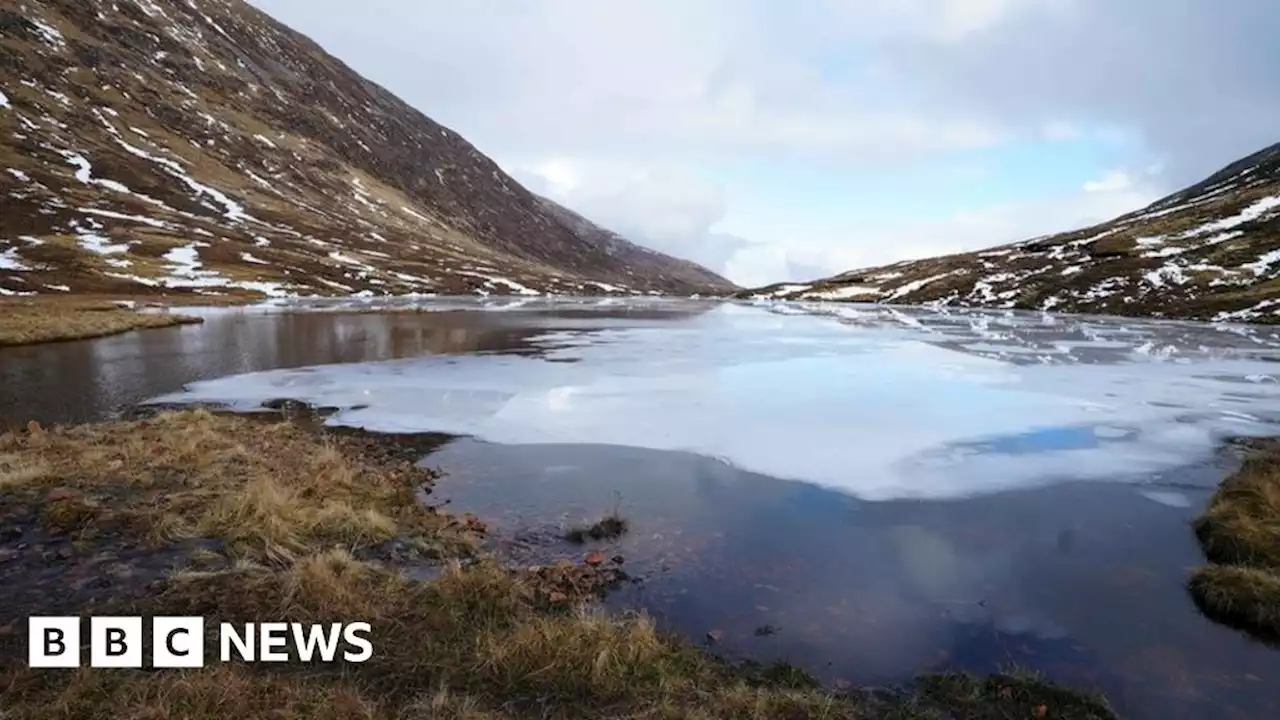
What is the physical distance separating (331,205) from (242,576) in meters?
196

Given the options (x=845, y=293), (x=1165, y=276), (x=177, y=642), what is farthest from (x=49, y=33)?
(x=1165, y=276)

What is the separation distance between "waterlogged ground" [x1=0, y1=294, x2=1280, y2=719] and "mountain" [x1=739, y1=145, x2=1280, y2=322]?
49.3 meters

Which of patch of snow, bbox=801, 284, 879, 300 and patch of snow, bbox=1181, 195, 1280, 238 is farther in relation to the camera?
patch of snow, bbox=801, 284, 879, 300

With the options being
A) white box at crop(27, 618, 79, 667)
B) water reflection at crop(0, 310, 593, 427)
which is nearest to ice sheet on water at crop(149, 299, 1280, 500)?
water reflection at crop(0, 310, 593, 427)

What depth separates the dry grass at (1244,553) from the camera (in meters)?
9.57

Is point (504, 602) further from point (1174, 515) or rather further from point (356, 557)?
point (1174, 515)

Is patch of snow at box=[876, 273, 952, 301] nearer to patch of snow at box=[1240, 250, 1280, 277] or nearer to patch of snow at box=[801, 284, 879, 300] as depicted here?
patch of snow at box=[801, 284, 879, 300]

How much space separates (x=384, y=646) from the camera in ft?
25.5

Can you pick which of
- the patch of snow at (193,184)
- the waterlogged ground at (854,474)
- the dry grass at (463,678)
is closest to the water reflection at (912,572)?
the waterlogged ground at (854,474)

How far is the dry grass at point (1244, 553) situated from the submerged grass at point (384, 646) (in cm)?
372

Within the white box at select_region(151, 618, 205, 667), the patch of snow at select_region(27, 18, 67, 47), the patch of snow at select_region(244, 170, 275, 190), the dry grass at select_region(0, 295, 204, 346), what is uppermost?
the patch of snow at select_region(27, 18, 67, 47)

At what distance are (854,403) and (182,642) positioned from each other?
A: 770 inches

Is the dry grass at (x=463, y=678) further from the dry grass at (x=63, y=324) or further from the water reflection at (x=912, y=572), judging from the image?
the dry grass at (x=63, y=324)

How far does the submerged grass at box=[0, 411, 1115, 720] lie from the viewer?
636 centimetres
